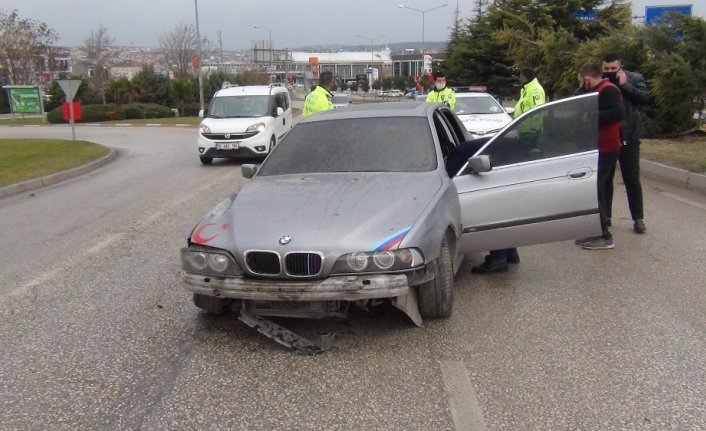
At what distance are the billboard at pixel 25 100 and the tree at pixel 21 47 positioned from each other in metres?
7.09

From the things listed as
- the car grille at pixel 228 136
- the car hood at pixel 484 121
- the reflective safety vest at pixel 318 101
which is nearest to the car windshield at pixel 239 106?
the car grille at pixel 228 136

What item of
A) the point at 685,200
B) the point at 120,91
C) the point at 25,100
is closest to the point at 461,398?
the point at 685,200

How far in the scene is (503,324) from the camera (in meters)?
4.91

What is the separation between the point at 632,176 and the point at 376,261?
462 cm

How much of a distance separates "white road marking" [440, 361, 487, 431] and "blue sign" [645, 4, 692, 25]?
14.3m

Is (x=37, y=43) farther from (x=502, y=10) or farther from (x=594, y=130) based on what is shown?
(x=594, y=130)

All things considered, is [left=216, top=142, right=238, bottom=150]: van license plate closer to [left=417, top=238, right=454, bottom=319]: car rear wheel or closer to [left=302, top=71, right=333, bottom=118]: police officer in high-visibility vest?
[left=302, top=71, right=333, bottom=118]: police officer in high-visibility vest

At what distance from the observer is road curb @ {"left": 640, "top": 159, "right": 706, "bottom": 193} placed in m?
10.7

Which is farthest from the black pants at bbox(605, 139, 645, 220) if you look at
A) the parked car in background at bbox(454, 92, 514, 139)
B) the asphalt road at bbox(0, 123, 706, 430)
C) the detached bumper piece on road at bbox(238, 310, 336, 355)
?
the parked car in background at bbox(454, 92, 514, 139)

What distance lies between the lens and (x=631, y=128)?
754 centimetres

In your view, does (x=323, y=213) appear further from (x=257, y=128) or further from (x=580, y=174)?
(x=257, y=128)

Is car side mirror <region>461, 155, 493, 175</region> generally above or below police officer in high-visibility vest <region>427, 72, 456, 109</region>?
below

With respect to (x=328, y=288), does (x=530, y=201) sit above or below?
above

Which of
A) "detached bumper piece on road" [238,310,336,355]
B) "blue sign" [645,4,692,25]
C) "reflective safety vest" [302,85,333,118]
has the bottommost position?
"detached bumper piece on road" [238,310,336,355]
